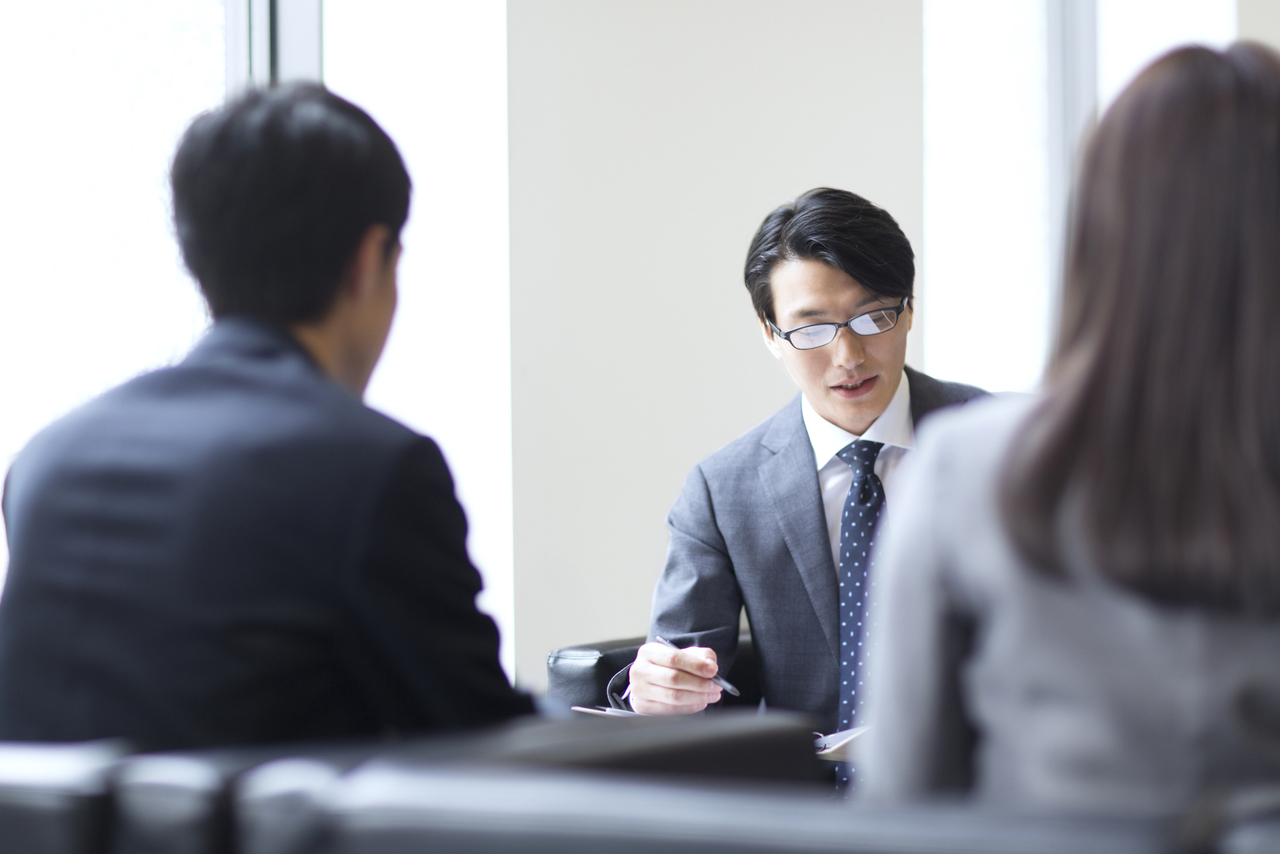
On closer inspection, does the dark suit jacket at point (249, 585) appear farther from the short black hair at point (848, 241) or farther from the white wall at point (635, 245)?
the white wall at point (635, 245)

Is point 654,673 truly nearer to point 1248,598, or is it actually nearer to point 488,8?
point 1248,598

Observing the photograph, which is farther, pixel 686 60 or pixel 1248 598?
pixel 686 60

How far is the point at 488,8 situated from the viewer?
3576 millimetres

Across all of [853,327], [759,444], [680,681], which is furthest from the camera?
[759,444]

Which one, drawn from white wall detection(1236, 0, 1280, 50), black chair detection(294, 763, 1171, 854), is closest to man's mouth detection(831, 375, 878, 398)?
black chair detection(294, 763, 1171, 854)

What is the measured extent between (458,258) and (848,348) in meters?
1.40

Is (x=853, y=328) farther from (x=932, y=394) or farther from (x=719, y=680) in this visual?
(x=719, y=680)

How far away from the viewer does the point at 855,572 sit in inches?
97.8

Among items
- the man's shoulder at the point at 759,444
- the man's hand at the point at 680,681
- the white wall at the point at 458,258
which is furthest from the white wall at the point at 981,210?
the man's hand at the point at 680,681

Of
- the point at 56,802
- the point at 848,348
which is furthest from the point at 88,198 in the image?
the point at 56,802

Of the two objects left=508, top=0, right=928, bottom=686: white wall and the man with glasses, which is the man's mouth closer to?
the man with glasses

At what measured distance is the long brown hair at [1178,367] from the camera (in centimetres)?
87

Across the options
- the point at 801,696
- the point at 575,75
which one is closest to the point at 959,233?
the point at 575,75

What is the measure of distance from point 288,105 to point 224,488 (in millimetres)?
453
